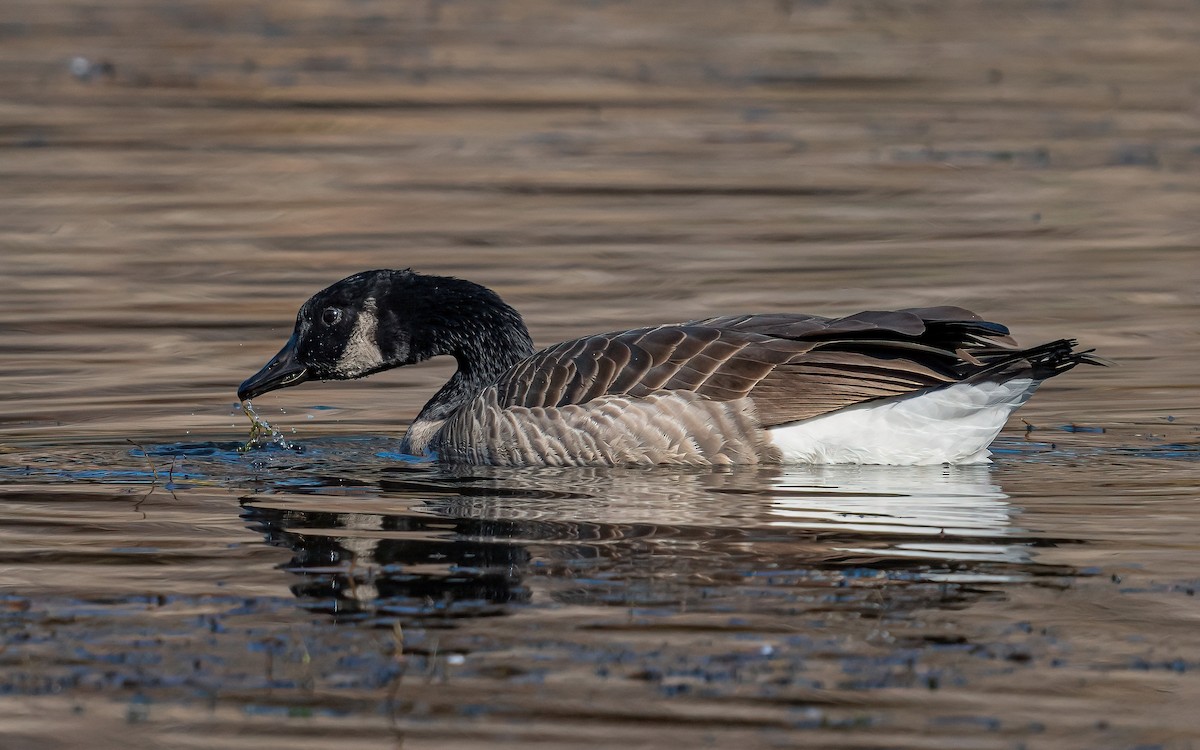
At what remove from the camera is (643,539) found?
25.3 ft

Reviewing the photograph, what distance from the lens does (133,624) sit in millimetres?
6457

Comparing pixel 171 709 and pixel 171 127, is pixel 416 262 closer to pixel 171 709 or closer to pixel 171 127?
pixel 171 127

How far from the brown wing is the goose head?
0.94 m

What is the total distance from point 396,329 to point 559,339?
7.16ft

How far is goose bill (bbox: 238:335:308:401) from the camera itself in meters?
10.6

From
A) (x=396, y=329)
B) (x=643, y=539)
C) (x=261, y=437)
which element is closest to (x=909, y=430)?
(x=643, y=539)

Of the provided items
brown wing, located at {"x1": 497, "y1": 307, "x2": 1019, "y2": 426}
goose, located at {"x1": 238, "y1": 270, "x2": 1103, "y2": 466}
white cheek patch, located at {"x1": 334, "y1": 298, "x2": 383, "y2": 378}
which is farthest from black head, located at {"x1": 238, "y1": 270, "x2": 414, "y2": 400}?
brown wing, located at {"x1": 497, "y1": 307, "x2": 1019, "y2": 426}

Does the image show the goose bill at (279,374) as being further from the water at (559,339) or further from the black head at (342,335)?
the water at (559,339)

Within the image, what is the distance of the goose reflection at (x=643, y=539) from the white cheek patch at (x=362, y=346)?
4.80ft

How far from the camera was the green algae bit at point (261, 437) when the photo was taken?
33.0 feet

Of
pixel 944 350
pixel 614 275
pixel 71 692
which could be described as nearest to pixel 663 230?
pixel 614 275

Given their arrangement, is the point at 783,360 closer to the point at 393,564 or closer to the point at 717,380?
the point at 717,380

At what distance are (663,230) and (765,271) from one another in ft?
7.24

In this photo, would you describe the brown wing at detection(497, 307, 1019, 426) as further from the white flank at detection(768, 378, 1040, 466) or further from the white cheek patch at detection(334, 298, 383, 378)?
the white cheek patch at detection(334, 298, 383, 378)
